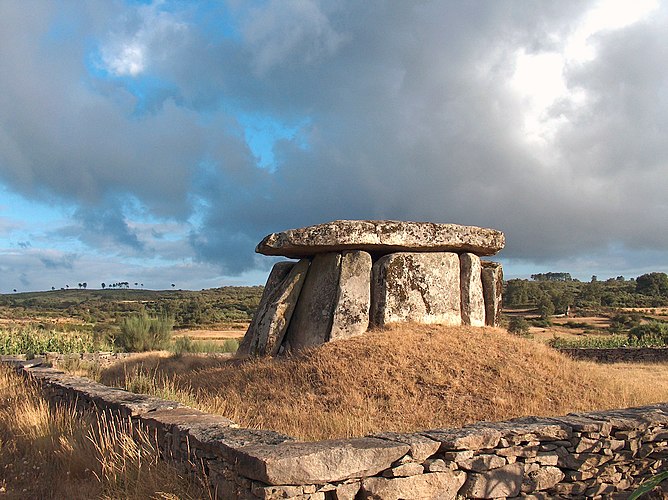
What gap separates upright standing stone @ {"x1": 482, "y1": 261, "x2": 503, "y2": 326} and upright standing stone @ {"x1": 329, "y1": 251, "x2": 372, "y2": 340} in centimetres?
256

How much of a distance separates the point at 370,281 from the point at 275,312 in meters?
1.81

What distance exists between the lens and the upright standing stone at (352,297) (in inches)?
424

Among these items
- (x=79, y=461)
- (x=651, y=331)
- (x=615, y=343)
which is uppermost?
(x=79, y=461)

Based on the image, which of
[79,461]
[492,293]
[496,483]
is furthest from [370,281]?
[496,483]

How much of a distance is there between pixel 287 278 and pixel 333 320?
1.91 metres

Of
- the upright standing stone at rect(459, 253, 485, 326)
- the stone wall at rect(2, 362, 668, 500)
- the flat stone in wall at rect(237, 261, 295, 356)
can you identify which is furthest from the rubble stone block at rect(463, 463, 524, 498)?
the flat stone in wall at rect(237, 261, 295, 356)

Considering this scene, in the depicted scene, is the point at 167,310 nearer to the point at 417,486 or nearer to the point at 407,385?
the point at 407,385

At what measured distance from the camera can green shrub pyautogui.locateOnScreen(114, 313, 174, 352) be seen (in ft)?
75.1

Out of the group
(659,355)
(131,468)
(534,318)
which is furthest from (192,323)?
(131,468)

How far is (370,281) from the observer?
444 inches

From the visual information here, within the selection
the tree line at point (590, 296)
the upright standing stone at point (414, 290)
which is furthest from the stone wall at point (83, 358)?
the tree line at point (590, 296)

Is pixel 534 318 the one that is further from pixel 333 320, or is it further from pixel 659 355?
pixel 333 320

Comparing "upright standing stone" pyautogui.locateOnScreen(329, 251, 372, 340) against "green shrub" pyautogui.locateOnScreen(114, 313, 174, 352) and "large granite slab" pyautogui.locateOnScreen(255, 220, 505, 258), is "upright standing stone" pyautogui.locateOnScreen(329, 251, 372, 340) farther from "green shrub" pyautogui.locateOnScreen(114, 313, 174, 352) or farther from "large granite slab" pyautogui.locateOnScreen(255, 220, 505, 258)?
"green shrub" pyautogui.locateOnScreen(114, 313, 174, 352)

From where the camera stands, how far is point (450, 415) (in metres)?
8.37
